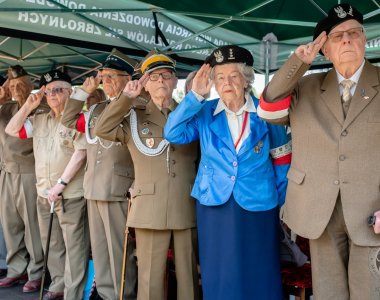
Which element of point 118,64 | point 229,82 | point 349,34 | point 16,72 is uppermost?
point 16,72

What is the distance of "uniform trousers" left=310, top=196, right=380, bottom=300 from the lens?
2.12m

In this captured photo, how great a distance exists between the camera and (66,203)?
3.84 metres

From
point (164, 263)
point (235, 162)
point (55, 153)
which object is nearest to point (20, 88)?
point (55, 153)

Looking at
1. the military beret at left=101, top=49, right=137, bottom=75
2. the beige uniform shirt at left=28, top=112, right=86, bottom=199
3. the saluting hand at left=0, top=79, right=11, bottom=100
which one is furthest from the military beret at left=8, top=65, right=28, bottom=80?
the military beret at left=101, top=49, right=137, bottom=75

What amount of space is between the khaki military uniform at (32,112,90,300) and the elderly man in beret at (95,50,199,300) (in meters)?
0.87

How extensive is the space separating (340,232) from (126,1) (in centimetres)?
334

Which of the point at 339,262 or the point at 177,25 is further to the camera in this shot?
the point at 177,25

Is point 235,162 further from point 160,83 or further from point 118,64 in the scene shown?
point 118,64

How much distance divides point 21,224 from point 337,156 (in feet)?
11.1

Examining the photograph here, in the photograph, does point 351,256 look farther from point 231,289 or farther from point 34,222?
point 34,222

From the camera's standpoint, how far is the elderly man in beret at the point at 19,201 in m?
4.37

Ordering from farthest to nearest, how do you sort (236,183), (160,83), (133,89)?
1. (160,83)
2. (133,89)
3. (236,183)

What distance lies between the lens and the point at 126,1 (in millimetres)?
4680

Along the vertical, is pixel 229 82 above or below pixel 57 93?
below
